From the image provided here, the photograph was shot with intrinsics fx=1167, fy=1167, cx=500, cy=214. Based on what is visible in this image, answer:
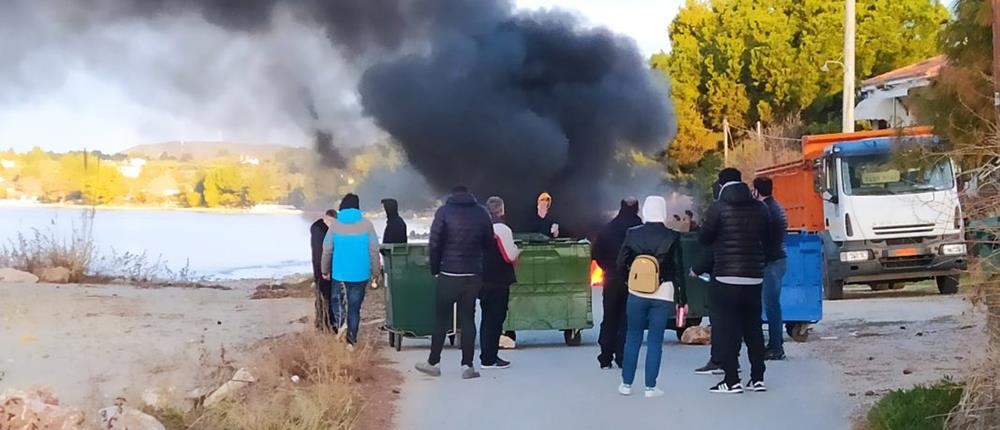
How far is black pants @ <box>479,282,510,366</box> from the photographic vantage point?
35.0 feet

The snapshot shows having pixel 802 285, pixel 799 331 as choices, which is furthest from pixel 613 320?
pixel 799 331

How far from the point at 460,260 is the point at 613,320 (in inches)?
60.5

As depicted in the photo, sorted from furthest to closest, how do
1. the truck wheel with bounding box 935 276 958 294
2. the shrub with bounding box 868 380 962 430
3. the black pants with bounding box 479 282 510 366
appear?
the truck wheel with bounding box 935 276 958 294 → the black pants with bounding box 479 282 510 366 → the shrub with bounding box 868 380 962 430

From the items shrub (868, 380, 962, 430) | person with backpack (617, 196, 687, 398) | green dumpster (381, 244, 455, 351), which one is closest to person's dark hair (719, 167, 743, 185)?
person with backpack (617, 196, 687, 398)

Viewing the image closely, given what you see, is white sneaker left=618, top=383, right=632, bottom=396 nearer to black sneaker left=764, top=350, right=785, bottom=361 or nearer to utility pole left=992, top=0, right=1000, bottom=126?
black sneaker left=764, top=350, right=785, bottom=361

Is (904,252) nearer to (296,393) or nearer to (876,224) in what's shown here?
(876,224)

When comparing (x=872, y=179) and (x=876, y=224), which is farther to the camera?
(x=872, y=179)

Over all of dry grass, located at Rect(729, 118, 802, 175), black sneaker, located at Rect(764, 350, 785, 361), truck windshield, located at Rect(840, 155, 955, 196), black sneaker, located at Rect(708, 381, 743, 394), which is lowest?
black sneaker, located at Rect(708, 381, 743, 394)

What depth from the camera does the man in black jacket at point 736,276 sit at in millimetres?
9000

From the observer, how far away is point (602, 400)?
8.89 metres

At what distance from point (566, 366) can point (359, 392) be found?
259 centimetres

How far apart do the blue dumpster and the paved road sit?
3.78 feet

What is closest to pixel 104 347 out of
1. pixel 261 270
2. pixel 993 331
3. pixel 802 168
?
pixel 993 331

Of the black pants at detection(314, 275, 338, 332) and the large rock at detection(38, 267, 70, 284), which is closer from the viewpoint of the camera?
the black pants at detection(314, 275, 338, 332)
